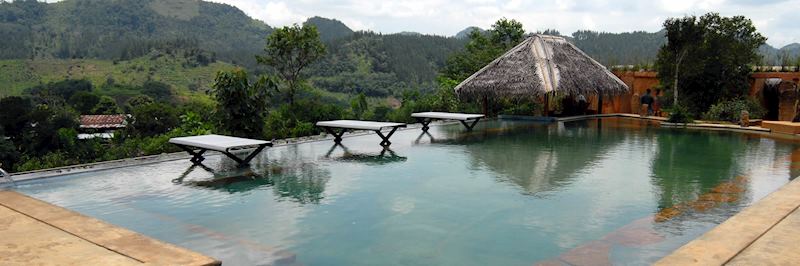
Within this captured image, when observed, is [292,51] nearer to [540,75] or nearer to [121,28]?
[540,75]

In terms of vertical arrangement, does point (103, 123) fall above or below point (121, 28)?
below

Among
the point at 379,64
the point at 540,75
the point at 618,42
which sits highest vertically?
the point at 618,42

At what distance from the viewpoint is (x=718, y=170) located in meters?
7.73

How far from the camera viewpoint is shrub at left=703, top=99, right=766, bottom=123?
13734 mm

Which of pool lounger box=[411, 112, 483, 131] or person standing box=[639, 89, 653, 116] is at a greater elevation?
person standing box=[639, 89, 653, 116]

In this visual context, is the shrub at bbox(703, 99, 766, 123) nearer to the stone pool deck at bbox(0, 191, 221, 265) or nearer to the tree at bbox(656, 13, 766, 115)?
the tree at bbox(656, 13, 766, 115)

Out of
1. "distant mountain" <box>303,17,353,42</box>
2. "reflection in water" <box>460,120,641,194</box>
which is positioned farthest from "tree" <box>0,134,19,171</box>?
"distant mountain" <box>303,17,353,42</box>

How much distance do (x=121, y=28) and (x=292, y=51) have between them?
7274 cm

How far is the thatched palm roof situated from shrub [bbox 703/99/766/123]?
226cm

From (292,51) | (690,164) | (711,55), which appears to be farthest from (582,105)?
(690,164)

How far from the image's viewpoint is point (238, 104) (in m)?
10.3

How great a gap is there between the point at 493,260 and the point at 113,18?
8591cm

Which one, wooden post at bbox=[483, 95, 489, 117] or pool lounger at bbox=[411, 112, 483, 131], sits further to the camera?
wooden post at bbox=[483, 95, 489, 117]

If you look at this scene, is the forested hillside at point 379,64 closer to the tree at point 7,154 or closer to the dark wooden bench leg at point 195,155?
the tree at point 7,154
